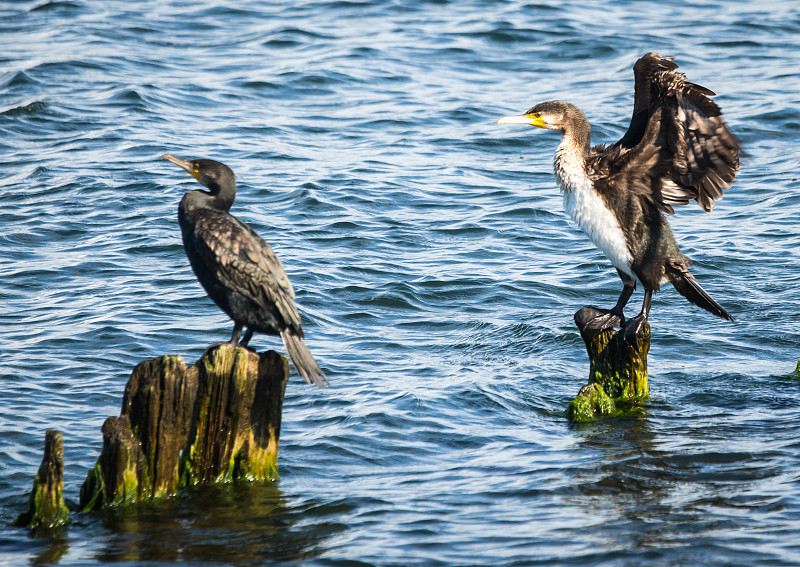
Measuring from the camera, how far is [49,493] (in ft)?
15.4

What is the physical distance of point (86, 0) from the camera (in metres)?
17.4

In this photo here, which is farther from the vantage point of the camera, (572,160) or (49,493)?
(572,160)

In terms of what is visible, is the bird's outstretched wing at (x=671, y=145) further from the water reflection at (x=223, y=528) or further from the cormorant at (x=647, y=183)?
the water reflection at (x=223, y=528)

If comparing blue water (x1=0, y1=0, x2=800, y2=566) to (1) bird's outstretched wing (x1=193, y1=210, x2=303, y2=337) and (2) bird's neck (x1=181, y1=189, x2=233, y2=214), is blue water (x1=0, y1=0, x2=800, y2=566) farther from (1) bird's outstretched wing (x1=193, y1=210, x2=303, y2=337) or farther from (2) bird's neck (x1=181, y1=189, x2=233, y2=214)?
(2) bird's neck (x1=181, y1=189, x2=233, y2=214)

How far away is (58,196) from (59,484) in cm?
648

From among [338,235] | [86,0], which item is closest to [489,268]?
[338,235]

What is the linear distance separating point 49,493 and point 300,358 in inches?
55.3

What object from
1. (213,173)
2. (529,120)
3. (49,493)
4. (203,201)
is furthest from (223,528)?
(529,120)

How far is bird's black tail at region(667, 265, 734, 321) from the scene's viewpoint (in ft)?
20.7

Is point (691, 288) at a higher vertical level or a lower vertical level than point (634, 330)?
higher

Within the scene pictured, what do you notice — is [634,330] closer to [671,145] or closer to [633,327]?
[633,327]

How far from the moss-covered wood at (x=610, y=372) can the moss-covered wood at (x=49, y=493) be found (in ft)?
10.2

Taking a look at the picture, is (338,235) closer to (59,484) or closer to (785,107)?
(59,484)

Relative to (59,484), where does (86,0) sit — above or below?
above
